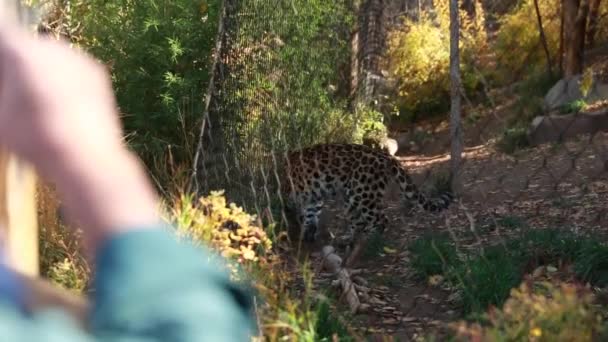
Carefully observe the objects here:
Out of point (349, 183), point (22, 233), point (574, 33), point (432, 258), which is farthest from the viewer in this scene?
point (574, 33)

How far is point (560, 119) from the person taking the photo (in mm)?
8031

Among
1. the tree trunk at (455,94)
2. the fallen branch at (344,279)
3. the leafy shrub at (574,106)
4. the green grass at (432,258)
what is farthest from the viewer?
the leafy shrub at (574,106)

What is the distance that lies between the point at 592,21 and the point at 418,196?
190 inches

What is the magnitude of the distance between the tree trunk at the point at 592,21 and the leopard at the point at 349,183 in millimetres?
3905

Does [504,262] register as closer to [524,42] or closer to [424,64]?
[424,64]

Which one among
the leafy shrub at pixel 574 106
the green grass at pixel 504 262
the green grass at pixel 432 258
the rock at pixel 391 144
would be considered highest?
the green grass at pixel 504 262

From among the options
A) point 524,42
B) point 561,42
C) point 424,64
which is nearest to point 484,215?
point 561,42

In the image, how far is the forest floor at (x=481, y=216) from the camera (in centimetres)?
348

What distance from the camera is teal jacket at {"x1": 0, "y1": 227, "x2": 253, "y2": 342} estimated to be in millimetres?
560

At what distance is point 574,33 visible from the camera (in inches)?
330

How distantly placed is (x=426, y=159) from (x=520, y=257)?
4.77 meters

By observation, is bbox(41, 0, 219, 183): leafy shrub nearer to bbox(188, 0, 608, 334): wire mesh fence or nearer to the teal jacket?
bbox(188, 0, 608, 334): wire mesh fence

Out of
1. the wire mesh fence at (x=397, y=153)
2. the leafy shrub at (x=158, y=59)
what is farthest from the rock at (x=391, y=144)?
the leafy shrub at (x=158, y=59)

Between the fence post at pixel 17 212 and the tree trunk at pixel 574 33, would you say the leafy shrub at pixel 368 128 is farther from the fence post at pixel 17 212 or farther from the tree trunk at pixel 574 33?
the fence post at pixel 17 212
